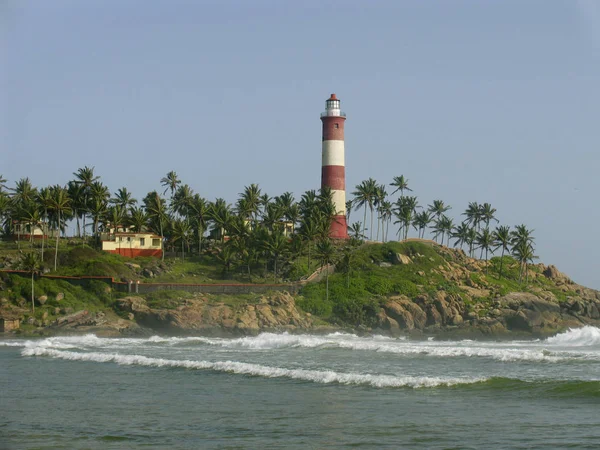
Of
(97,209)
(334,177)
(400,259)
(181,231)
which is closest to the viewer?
(97,209)

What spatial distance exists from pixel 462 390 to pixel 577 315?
49.6 meters

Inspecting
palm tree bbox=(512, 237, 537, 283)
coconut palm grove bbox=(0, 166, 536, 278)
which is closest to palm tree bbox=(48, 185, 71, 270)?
coconut palm grove bbox=(0, 166, 536, 278)

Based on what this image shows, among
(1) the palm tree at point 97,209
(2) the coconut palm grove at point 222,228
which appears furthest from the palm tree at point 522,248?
(1) the palm tree at point 97,209

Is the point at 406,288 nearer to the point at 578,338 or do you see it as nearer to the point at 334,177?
the point at 334,177

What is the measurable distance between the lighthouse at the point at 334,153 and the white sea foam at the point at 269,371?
129 feet

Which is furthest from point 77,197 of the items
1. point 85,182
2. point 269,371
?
point 269,371

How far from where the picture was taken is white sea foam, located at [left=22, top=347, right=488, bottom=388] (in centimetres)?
3089

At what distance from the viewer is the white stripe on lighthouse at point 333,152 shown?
7868 centimetres

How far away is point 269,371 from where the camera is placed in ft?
115

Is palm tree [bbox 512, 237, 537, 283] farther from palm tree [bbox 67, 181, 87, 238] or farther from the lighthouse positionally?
palm tree [bbox 67, 181, 87, 238]

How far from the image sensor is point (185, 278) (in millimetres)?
70812

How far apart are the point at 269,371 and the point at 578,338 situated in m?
34.0

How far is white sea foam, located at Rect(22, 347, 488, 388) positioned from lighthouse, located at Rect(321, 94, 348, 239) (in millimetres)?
39448

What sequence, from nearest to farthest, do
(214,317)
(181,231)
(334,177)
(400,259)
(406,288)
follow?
(214,317) < (406,288) < (181,231) < (400,259) < (334,177)
